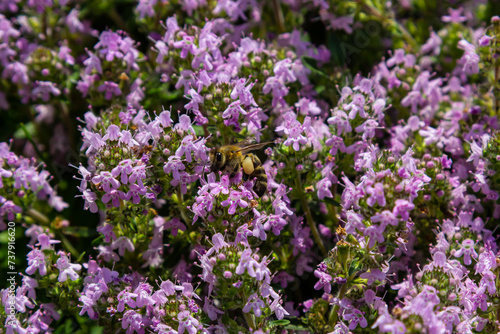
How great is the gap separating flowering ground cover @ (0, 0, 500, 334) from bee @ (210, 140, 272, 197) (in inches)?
0.5

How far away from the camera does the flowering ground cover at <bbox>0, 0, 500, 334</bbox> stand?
3027 mm

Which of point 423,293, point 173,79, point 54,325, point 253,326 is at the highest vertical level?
point 173,79

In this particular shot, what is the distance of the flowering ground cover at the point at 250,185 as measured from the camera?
3027mm

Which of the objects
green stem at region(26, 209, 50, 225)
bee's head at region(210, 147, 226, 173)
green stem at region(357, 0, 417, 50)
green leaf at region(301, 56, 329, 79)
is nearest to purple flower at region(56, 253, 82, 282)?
green stem at region(26, 209, 50, 225)

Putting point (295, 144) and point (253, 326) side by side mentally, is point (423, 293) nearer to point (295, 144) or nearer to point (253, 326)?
point (253, 326)

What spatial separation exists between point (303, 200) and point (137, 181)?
46.6 inches

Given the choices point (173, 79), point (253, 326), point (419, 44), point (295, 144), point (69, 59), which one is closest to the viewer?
point (253, 326)

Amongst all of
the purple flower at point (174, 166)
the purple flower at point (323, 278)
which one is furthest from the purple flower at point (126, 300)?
the purple flower at point (323, 278)

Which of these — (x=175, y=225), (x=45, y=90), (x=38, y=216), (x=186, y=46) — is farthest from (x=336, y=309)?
(x=45, y=90)

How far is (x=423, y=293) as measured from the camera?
2.82m

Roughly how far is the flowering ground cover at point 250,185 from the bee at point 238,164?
0.04 feet

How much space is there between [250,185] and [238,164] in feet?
0.54

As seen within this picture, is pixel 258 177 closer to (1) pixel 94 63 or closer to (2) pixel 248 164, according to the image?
(2) pixel 248 164

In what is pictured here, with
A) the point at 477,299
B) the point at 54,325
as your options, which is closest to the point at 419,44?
the point at 477,299
